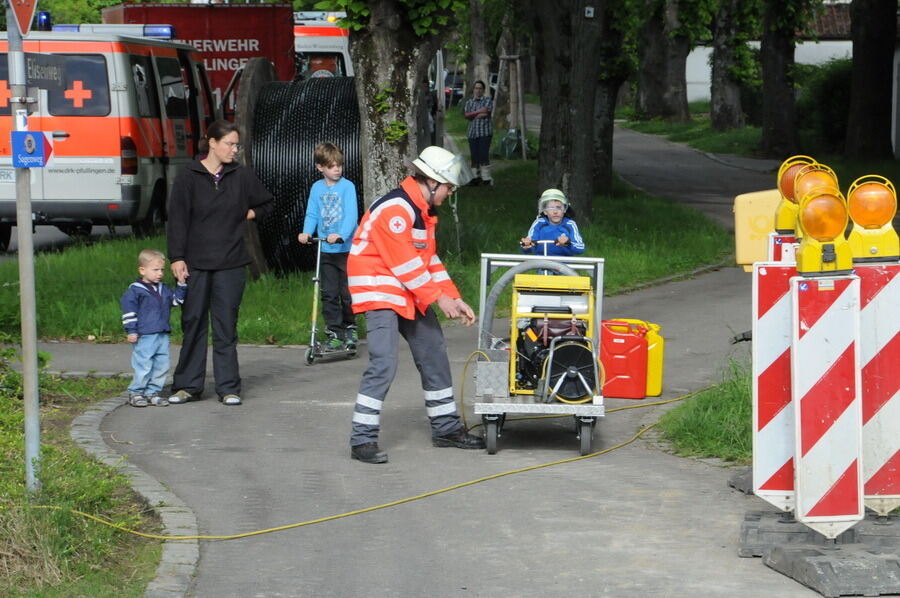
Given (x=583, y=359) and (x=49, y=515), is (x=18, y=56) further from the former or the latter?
(x=583, y=359)

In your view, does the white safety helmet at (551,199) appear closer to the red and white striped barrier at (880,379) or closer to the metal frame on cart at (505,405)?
the metal frame on cart at (505,405)

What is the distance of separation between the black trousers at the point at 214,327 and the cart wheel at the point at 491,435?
7.61ft

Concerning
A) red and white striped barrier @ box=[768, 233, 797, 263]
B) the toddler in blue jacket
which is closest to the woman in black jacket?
the toddler in blue jacket

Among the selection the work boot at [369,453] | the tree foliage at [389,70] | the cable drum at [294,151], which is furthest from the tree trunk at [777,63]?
the work boot at [369,453]

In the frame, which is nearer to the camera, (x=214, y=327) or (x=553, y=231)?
(x=214, y=327)

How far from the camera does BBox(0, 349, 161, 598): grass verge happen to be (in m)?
5.76

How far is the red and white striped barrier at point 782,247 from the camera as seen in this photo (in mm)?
7242

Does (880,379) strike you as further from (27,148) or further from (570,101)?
(570,101)

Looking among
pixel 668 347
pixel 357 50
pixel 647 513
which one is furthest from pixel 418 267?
pixel 357 50

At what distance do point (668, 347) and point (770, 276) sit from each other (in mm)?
6064

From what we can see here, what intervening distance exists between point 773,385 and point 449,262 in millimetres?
9569

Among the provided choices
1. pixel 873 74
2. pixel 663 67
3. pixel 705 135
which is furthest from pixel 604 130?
pixel 663 67

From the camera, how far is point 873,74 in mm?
30109

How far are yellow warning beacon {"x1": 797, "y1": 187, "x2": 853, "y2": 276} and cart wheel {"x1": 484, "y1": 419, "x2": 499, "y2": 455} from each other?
9.10 feet
